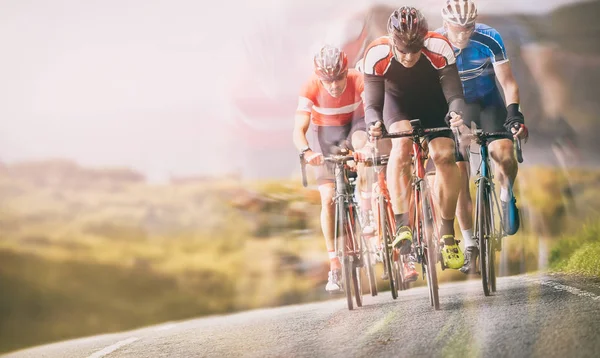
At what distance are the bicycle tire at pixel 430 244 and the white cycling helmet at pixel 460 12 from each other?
3.73ft

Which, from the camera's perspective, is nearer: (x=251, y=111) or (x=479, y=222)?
(x=479, y=222)

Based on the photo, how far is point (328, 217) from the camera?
4.03 metres

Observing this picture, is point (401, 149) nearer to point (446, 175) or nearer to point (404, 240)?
point (446, 175)

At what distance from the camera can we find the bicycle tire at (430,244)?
3734mm

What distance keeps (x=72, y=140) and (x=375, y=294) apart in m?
2.11

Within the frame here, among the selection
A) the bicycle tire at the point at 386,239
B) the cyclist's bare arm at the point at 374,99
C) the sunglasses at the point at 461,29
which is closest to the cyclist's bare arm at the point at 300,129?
the cyclist's bare arm at the point at 374,99

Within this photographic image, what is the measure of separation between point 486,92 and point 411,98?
62 centimetres

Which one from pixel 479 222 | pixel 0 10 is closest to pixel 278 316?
pixel 479 222

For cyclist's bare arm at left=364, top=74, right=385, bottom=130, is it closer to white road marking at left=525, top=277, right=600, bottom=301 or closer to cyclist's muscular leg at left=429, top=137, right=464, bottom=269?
cyclist's muscular leg at left=429, top=137, right=464, bottom=269

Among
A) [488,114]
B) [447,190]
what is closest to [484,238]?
[447,190]

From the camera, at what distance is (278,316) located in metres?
4.12

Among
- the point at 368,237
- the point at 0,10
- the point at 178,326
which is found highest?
the point at 0,10

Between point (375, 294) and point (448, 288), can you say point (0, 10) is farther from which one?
point (448, 288)

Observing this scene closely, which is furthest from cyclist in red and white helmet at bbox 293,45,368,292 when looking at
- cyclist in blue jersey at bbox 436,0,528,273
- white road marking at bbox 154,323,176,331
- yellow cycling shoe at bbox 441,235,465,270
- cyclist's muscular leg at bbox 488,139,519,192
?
white road marking at bbox 154,323,176,331
